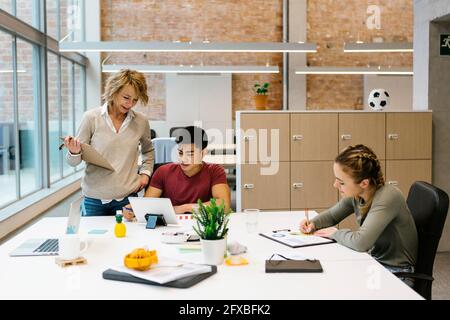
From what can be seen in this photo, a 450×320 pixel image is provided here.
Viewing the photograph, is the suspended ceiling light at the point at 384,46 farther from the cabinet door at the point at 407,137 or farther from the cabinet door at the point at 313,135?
the cabinet door at the point at 313,135

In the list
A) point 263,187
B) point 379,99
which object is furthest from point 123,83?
point 379,99

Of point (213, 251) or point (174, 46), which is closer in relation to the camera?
point (213, 251)

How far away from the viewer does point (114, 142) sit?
3.18 metres

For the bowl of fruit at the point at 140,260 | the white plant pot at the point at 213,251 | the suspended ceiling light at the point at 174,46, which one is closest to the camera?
the bowl of fruit at the point at 140,260

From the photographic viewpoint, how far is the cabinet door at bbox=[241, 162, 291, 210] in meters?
4.88

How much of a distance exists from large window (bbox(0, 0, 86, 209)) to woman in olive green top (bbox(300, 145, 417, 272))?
185 inches

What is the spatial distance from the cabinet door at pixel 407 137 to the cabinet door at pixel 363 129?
0.28ft

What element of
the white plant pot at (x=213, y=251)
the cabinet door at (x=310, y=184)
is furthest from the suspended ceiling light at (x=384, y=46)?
the white plant pot at (x=213, y=251)

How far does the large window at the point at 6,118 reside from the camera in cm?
603

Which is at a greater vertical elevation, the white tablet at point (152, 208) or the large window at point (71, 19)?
the large window at point (71, 19)

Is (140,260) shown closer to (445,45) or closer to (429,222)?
(429,222)

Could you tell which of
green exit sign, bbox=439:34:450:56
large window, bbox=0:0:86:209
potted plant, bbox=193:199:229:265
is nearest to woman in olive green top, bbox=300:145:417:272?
potted plant, bbox=193:199:229:265

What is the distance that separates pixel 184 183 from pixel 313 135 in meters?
2.12

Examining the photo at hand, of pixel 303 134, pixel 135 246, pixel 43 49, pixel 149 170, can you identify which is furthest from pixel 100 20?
pixel 135 246
